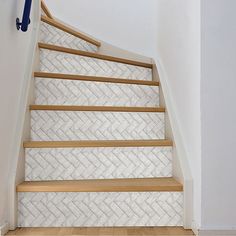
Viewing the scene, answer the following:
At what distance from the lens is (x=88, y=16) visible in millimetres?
4234

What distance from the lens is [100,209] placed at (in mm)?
2309

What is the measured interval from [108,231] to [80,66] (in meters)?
1.57

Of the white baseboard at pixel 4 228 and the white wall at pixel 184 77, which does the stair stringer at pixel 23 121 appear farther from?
the white wall at pixel 184 77

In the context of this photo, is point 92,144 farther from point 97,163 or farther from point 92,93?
point 92,93

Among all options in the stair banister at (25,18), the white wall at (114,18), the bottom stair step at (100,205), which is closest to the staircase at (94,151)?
the bottom stair step at (100,205)

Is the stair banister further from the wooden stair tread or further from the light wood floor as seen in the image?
the light wood floor

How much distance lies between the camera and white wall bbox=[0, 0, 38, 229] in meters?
2.19

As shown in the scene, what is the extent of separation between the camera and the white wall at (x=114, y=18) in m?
4.16

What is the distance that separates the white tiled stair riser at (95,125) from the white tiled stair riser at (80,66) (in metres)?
0.61

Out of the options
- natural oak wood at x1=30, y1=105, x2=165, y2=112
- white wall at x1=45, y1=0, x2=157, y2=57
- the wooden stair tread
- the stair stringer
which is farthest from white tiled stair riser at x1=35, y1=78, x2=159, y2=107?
white wall at x1=45, y1=0, x2=157, y2=57

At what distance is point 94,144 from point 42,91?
28.6 inches
